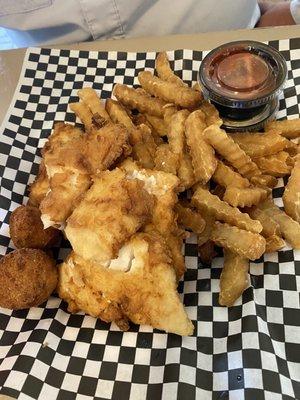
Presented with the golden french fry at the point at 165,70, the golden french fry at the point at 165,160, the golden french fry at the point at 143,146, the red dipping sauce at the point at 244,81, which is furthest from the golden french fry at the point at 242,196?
→ the golden french fry at the point at 165,70

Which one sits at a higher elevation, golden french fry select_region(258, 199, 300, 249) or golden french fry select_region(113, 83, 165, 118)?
golden french fry select_region(113, 83, 165, 118)

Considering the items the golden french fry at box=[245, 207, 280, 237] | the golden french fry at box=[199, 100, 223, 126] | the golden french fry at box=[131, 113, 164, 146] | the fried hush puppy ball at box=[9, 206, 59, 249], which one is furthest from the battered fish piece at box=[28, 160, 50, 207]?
the golden french fry at box=[245, 207, 280, 237]

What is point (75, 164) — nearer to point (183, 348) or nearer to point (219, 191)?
point (219, 191)

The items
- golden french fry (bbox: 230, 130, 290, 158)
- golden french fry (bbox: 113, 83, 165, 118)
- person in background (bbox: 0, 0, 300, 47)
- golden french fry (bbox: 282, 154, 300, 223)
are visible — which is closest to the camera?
golden french fry (bbox: 282, 154, 300, 223)

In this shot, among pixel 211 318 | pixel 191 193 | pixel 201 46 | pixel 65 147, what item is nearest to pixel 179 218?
pixel 191 193

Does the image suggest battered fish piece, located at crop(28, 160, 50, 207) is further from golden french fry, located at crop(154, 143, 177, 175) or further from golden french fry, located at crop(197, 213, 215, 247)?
golden french fry, located at crop(197, 213, 215, 247)

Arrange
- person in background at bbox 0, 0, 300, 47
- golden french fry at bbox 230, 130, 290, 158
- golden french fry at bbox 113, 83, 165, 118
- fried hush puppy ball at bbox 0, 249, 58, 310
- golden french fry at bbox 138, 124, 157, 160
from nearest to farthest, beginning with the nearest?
fried hush puppy ball at bbox 0, 249, 58, 310 < golden french fry at bbox 230, 130, 290, 158 < golden french fry at bbox 138, 124, 157, 160 < golden french fry at bbox 113, 83, 165, 118 < person in background at bbox 0, 0, 300, 47

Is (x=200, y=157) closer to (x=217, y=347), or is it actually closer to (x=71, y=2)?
(x=217, y=347)

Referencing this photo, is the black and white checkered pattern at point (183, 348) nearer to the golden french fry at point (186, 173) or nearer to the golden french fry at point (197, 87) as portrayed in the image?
the golden french fry at point (186, 173)
